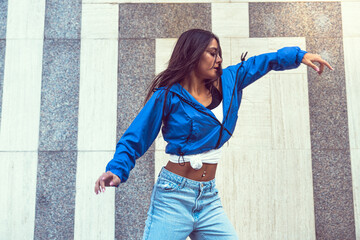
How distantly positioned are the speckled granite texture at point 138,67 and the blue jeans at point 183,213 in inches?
65.6

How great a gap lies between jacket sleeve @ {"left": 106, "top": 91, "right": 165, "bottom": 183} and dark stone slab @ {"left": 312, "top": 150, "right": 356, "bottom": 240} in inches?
86.0

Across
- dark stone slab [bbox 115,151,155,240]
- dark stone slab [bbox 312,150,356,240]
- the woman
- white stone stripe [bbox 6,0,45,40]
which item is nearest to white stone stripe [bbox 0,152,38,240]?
dark stone slab [bbox 115,151,155,240]

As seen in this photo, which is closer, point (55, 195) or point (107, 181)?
point (107, 181)

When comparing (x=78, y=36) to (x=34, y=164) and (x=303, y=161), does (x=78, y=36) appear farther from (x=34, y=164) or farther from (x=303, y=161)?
(x=303, y=161)

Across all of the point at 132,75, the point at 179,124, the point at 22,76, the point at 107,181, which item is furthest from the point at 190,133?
the point at 22,76

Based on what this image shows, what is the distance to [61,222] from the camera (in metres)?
3.85

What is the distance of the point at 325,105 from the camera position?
13.0ft

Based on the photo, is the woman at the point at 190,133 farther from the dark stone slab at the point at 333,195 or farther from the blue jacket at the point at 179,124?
the dark stone slab at the point at 333,195

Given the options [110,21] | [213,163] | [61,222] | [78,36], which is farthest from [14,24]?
[213,163]

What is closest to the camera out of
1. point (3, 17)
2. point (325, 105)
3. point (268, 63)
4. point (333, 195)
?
point (268, 63)

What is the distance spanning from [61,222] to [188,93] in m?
2.25

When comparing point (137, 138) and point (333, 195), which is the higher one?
point (137, 138)

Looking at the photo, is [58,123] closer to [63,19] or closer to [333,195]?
[63,19]

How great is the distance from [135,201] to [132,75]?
4.06 ft
